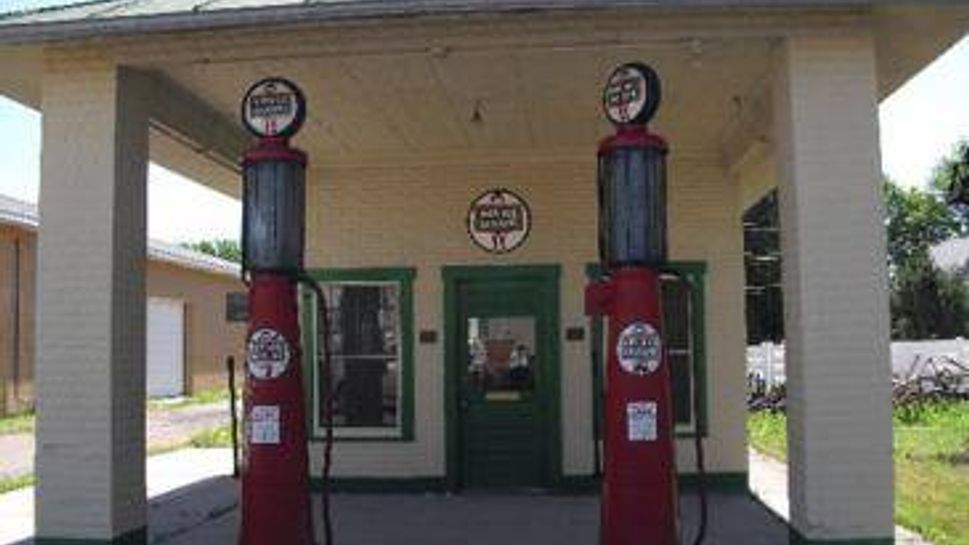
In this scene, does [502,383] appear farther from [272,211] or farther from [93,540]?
[272,211]

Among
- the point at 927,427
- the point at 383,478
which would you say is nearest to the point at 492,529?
the point at 383,478

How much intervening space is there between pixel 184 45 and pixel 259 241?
5.97 feet

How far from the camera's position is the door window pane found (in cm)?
1412

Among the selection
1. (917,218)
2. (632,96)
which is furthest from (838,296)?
(917,218)

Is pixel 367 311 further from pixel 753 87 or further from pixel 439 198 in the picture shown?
pixel 753 87

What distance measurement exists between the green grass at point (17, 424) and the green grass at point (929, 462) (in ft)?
40.9

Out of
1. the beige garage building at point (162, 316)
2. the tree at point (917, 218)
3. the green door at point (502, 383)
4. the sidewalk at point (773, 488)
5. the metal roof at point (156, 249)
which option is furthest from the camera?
the tree at point (917, 218)

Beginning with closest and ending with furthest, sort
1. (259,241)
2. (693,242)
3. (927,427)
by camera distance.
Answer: (259,241) → (693,242) → (927,427)

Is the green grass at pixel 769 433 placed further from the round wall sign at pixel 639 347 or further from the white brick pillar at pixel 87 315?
the white brick pillar at pixel 87 315

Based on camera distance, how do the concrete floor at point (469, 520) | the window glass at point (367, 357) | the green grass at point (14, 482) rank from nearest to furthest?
the concrete floor at point (469, 520) → the window glass at point (367, 357) → the green grass at point (14, 482)

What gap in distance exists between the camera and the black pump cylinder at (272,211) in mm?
8469

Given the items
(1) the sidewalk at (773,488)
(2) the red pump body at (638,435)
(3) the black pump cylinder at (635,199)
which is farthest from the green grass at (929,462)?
(3) the black pump cylinder at (635,199)

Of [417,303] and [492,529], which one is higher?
[417,303]

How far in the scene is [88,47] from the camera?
31.4ft
